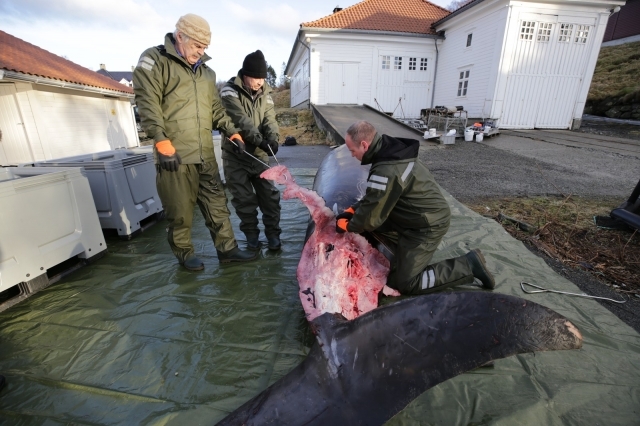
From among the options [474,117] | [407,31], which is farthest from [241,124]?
[407,31]

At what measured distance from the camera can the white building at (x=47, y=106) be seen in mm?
8460

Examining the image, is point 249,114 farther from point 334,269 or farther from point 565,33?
point 565,33

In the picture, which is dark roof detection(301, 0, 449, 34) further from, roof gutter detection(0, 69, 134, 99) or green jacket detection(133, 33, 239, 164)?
green jacket detection(133, 33, 239, 164)

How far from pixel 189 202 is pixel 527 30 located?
14.6 metres

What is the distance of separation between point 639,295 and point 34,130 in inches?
513

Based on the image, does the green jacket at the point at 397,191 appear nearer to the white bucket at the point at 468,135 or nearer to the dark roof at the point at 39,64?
the white bucket at the point at 468,135

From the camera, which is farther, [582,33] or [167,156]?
[582,33]

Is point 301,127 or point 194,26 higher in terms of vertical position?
point 194,26

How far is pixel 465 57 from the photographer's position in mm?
13812

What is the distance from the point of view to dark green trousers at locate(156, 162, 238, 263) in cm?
262

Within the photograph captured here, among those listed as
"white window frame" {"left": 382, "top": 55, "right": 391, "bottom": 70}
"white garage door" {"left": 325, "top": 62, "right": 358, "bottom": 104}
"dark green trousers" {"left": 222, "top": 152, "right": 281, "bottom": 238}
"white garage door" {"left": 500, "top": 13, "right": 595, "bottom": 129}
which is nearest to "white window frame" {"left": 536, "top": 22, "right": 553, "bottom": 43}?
"white garage door" {"left": 500, "top": 13, "right": 595, "bottom": 129}

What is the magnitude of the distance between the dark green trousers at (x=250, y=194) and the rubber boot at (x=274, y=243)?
56 mm

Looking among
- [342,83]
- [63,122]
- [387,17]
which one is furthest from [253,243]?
[387,17]

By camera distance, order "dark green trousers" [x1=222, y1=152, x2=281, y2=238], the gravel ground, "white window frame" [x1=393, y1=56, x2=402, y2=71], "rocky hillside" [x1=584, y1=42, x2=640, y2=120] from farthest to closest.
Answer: "white window frame" [x1=393, y1=56, x2=402, y2=71], "rocky hillside" [x1=584, y1=42, x2=640, y2=120], the gravel ground, "dark green trousers" [x1=222, y1=152, x2=281, y2=238]
